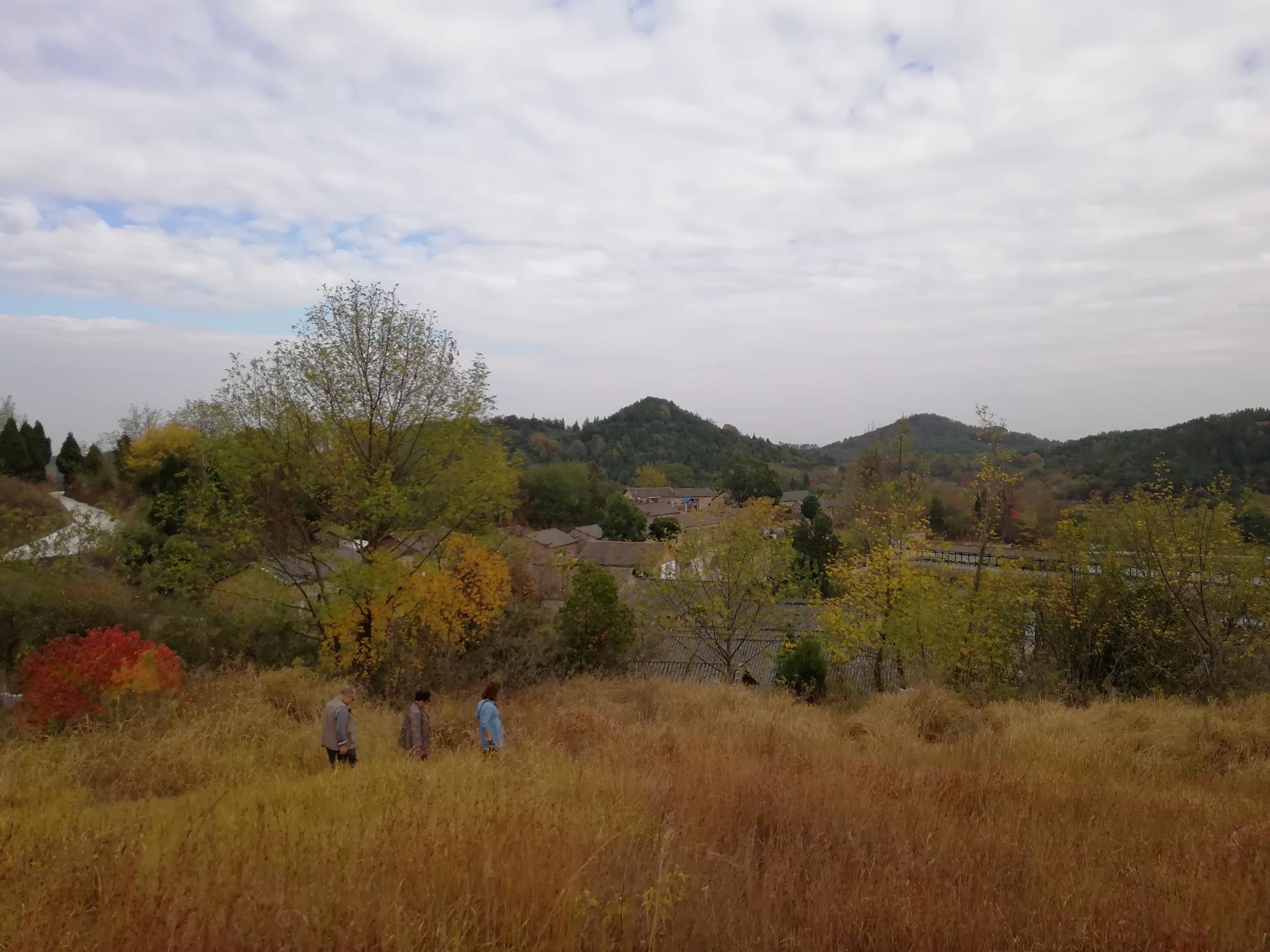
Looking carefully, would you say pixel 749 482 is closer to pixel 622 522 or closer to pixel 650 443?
pixel 622 522

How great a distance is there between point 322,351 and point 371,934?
1381 cm

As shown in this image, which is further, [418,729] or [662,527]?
[662,527]

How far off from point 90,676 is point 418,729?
438cm

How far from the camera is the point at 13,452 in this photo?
3198 centimetres

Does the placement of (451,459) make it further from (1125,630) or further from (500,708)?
(1125,630)

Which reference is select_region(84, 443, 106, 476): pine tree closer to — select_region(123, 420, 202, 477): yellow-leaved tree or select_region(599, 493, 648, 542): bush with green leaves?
select_region(123, 420, 202, 477): yellow-leaved tree

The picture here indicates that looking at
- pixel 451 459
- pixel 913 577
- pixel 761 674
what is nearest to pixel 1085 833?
pixel 451 459

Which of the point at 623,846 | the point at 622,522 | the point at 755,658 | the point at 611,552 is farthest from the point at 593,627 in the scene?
the point at 622,522

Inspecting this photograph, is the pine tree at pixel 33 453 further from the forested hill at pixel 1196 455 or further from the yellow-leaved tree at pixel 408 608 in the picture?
the forested hill at pixel 1196 455

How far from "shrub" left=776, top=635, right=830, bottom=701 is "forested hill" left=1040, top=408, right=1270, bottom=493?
4180 centimetres

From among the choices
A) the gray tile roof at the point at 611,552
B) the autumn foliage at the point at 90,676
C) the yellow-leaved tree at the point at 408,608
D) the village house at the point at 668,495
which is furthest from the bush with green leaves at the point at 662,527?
the autumn foliage at the point at 90,676

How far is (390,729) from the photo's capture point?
9039 mm

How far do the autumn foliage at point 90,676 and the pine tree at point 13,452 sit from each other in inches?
1183

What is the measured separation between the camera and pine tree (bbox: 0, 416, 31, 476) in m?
31.6
